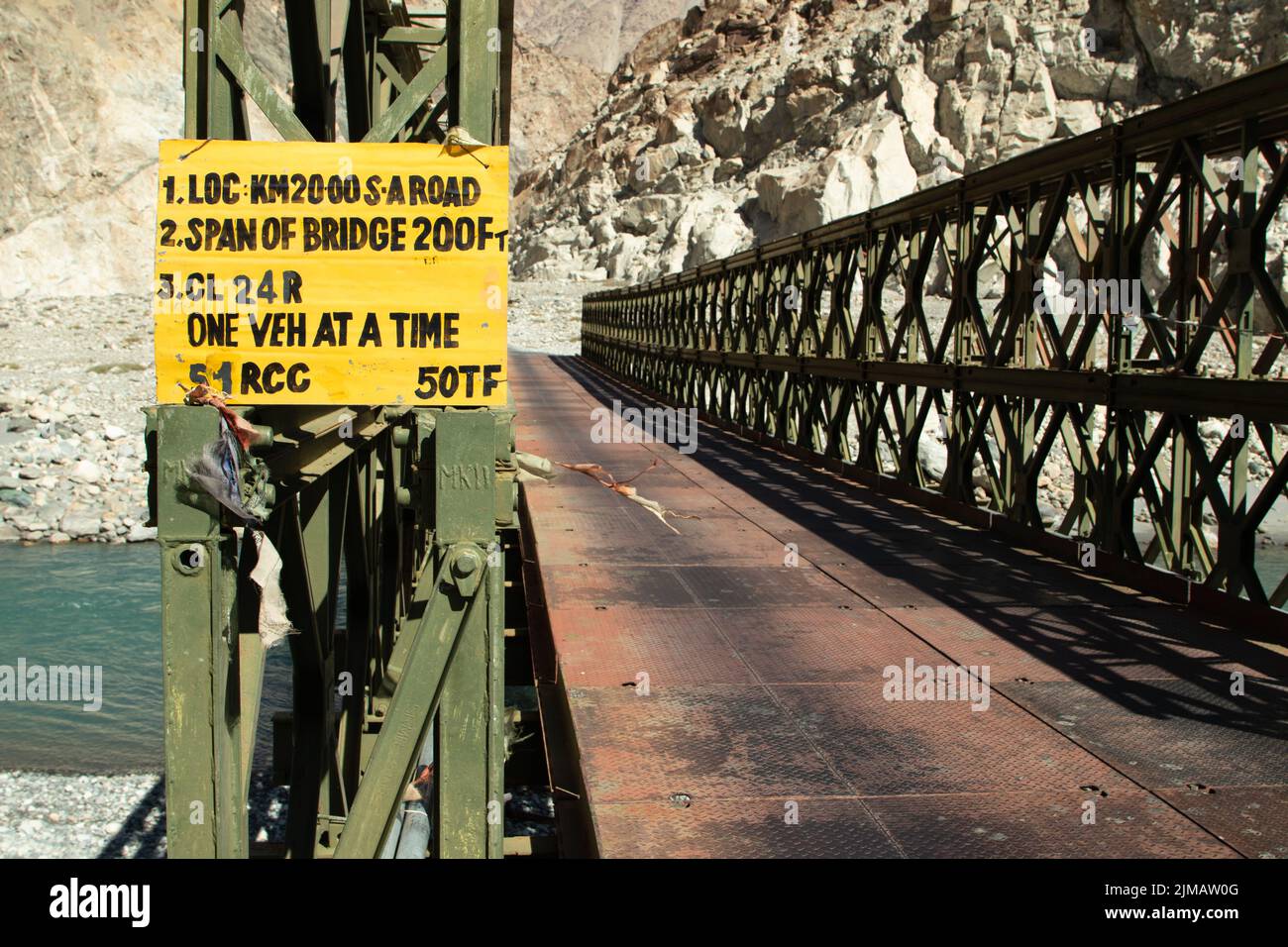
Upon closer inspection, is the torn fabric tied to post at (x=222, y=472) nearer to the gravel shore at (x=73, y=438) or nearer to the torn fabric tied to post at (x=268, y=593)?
the torn fabric tied to post at (x=268, y=593)

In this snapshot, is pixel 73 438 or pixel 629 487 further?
pixel 73 438

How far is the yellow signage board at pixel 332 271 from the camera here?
3779 millimetres

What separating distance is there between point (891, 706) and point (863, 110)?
274 ft

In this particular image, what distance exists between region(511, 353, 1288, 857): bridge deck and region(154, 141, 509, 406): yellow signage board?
5.26ft

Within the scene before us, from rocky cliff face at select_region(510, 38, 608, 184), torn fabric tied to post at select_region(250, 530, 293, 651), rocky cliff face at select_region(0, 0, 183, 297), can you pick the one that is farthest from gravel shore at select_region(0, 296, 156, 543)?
rocky cliff face at select_region(510, 38, 608, 184)

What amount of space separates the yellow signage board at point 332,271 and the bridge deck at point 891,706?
1603 mm

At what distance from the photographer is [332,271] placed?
3822 millimetres

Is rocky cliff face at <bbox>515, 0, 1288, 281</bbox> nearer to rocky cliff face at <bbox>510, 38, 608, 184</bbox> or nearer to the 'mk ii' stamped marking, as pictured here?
rocky cliff face at <bbox>510, 38, 608, 184</bbox>

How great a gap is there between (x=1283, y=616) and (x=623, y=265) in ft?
279

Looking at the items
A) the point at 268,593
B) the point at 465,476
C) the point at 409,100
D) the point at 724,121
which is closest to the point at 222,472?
the point at 268,593

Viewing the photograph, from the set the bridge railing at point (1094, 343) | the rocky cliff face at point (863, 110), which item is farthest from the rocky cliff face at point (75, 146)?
the bridge railing at point (1094, 343)

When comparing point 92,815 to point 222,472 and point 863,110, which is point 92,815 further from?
point 863,110

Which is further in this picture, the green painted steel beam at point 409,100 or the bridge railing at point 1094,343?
the bridge railing at point 1094,343
